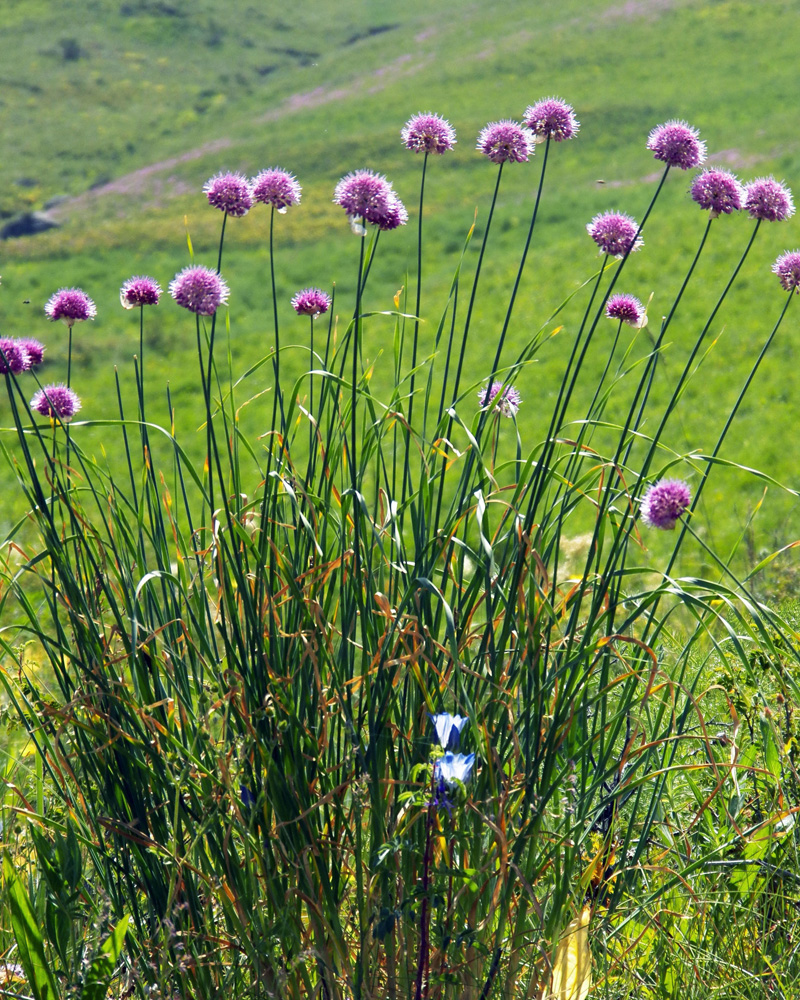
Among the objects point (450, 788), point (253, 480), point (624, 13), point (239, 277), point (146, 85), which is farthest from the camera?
point (146, 85)

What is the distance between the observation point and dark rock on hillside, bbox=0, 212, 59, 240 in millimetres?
23203

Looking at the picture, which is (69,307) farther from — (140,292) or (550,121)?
(550,121)

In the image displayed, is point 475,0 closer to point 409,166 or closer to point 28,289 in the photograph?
point 409,166

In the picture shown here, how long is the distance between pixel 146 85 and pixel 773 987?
124 feet

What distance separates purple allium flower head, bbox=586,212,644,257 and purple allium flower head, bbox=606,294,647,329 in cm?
12

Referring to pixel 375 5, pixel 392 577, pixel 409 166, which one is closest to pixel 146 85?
pixel 375 5

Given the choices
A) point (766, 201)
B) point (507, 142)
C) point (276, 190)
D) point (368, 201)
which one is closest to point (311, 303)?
point (276, 190)

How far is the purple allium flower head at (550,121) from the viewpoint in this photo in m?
1.52

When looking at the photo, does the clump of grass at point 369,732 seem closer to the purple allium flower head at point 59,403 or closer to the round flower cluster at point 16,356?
the round flower cluster at point 16,356

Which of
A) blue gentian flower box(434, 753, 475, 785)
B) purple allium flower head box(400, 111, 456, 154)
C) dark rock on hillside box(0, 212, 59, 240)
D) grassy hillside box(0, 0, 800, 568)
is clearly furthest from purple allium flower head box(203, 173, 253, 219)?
dark rock on hillside box(0, 212, 59, 240)

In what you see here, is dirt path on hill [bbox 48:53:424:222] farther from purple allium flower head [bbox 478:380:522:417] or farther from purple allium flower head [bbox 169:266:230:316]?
purple allium flower head [bbox 169:266:230:316]

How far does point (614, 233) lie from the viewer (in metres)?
1.56

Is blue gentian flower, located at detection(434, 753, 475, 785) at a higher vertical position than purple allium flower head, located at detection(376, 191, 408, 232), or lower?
lower

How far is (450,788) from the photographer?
1.25 m
